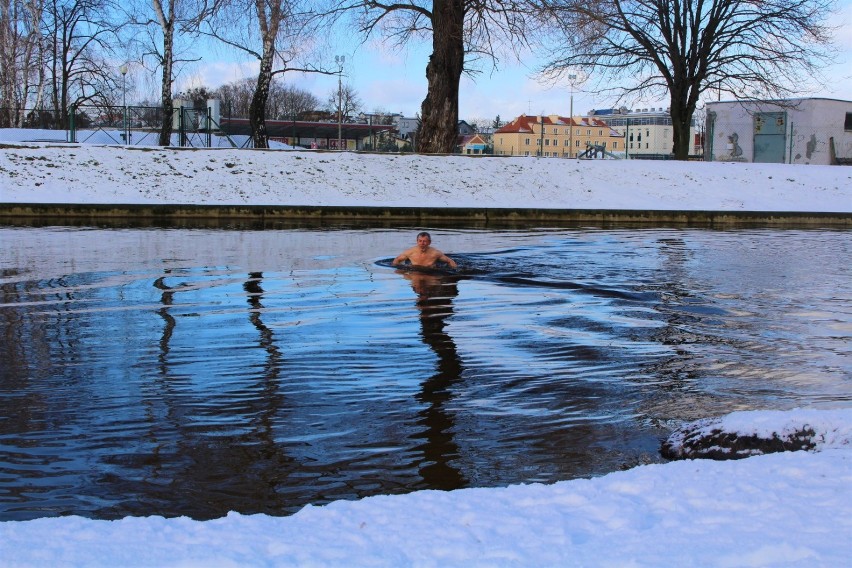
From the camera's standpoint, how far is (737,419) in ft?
16.9

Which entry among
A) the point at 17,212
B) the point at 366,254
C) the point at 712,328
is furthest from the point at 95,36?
the point at 712,328

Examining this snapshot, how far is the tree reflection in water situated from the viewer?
16.5 feet

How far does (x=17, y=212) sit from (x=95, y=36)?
2670 cm

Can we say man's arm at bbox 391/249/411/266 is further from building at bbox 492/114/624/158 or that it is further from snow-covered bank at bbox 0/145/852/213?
building at bbox 492/114/624/158

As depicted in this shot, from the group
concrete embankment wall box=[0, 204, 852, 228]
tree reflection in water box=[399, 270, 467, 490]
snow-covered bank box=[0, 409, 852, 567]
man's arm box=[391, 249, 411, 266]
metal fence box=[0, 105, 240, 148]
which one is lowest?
tree reflection in water box=[399, 270, 467, 490]

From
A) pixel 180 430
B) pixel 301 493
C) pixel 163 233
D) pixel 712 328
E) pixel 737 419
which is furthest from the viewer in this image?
pixel 163 233

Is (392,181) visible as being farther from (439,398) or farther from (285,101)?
(285,101)

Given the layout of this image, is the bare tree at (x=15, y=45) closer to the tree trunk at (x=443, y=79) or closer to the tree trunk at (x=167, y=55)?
the tree trunk at (x=167, y=55)

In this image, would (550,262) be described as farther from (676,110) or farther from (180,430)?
(676,110)

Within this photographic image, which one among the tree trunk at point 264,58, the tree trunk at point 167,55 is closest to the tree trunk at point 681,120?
the tree trunk at point 264,58

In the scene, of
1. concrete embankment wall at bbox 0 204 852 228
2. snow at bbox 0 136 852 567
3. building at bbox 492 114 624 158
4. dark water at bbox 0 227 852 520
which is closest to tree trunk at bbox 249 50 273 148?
concrete embankment wall at bbox 0 204 852 228

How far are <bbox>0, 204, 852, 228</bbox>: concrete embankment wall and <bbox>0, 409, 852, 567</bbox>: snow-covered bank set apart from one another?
66.5 ft

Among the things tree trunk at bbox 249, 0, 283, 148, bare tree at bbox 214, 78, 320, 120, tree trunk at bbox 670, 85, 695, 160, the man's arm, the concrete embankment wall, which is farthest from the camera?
bare tree at bbox 214, 78, 320, 120

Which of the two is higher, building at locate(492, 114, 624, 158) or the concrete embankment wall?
building at locate(492, 114, 624, 158)
